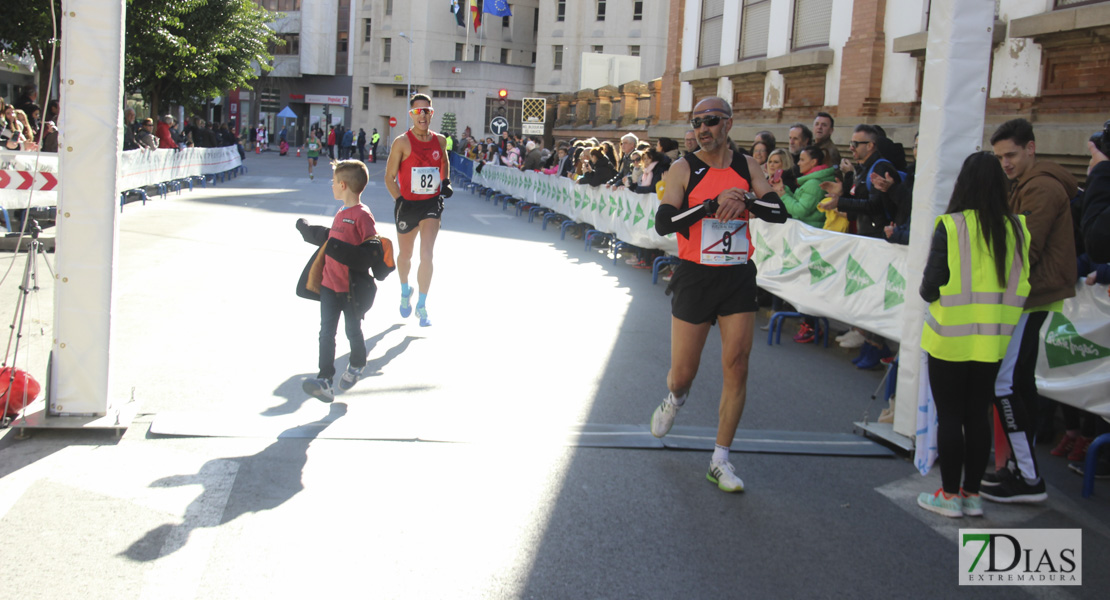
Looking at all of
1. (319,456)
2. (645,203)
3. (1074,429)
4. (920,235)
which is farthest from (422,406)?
(645,203)

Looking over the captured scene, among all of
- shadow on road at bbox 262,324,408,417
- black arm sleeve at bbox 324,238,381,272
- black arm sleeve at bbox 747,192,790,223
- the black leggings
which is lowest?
shadow on road at bbox 262,324,408,417

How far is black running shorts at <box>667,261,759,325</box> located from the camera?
500 centimetres

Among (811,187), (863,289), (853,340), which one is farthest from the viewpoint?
(811,187)

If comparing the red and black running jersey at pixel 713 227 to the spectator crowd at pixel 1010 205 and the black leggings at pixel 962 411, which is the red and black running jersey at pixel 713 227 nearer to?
the black leggings at pixel 962 411

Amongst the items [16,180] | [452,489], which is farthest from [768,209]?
[16,180]

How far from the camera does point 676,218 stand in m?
4.98

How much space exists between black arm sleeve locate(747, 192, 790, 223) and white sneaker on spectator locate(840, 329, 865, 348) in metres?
Answer: 4.16

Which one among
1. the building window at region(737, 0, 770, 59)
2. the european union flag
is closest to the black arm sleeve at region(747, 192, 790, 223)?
the building window at region(737, 0, 770, 59)

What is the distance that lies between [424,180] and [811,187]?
12.7 feet

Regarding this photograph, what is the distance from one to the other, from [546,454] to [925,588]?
2.13 meters

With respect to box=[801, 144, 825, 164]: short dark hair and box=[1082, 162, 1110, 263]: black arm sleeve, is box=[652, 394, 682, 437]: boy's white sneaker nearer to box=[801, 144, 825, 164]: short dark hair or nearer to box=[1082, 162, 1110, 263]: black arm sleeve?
box=[1082, 162, 1110, 263]: black arm sleeve

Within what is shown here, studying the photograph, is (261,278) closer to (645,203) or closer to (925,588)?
(645,203)

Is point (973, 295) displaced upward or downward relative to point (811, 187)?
downward

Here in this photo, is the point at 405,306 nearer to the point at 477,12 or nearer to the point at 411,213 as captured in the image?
the point at 411,213
